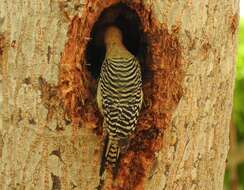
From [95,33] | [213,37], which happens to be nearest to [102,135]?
[213,37]

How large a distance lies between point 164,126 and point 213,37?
0.47 metres

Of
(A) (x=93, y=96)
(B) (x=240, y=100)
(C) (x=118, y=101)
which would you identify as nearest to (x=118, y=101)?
(C) (x=118, y=101)

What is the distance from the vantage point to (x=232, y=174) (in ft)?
13.4

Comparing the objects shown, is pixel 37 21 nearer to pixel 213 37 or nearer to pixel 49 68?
pixel 49 68

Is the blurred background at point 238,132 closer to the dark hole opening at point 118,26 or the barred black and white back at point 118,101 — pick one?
the dark hole opening at point 118,26

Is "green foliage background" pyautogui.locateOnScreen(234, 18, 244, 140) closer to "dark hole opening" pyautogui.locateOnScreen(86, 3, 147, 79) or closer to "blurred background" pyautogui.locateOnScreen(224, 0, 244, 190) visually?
"blurred background" pyautogui.locateOnScreen(224, 0, 244, 190)

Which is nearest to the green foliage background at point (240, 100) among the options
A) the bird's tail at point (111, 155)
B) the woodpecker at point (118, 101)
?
the woodpecker at point (118, 101)

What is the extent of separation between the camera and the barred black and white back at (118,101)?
2.73 m

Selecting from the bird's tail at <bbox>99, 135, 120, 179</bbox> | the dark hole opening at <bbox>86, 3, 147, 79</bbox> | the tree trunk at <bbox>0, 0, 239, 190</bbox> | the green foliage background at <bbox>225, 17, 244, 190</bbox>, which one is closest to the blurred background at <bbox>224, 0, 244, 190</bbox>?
the green foliage background at <bbox>225, 17, 244, 190</bbox>

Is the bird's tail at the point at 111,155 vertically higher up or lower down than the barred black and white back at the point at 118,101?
lower down

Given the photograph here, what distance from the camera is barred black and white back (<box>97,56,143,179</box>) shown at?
8.95 feet

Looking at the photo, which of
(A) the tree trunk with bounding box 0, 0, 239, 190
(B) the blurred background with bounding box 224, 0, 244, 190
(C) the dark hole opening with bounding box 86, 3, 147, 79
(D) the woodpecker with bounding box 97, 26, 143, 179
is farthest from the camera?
(B) the blurred background with bounding box 224, 0, 244, 190

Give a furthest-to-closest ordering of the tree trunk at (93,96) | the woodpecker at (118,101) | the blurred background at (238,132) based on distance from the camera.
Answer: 1. the blurred background at (238,132)
2. the woodpecker at (118,101)
3. the tree trunk at (93,96)

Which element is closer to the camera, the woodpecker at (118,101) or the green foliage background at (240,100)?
the woodpecker at (118,101)
